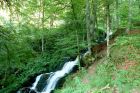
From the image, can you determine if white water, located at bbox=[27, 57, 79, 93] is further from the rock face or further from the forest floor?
the forest floor

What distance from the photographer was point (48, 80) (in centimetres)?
1600

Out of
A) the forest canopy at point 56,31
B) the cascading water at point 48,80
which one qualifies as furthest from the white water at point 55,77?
the forest canopy at point 56,31

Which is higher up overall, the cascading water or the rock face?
the rock face

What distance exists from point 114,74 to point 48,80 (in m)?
4.91

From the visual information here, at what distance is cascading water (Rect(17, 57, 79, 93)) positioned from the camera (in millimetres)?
15398

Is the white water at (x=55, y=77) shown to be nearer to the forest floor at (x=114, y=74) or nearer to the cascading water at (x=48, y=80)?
the cascading water at (x=48, y=80)

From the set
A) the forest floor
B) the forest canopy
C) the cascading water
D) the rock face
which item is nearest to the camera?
the forest floor

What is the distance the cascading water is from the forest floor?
1162 mm

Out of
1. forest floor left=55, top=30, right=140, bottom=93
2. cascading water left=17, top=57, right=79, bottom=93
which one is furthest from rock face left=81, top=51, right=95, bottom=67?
cascading water left=17, top=57, right=79, bottom=93

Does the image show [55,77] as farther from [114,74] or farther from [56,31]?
[56,31]

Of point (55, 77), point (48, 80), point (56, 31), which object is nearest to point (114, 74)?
point (55, 77)

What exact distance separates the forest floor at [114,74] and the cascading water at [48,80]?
3.81ft

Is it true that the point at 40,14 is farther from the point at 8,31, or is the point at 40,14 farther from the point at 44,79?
the point at 8,31

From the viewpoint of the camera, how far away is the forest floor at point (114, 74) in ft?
37.8
